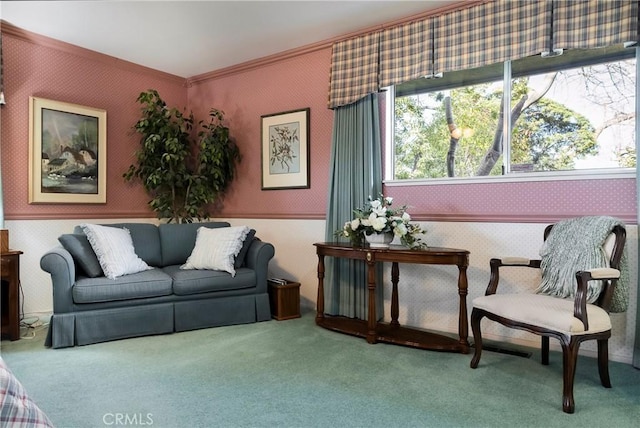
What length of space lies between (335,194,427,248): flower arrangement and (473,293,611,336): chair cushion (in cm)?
70

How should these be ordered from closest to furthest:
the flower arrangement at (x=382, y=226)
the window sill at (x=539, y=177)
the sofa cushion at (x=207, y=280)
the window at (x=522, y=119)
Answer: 1. the window sill at (x=539, y=177)
2. the window at (x=522, y=119)
3. the flower arrangement at (x=382, y=226)
4. the sofa cushion at (x=207, y=280)

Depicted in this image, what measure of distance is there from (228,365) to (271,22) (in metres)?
2.73

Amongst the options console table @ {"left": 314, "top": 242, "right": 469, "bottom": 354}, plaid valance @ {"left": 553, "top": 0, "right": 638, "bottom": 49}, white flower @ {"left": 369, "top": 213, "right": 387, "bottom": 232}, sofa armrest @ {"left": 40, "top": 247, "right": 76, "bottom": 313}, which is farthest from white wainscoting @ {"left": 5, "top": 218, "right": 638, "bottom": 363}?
plaid valance @ {"left": 553, "top": 0, "right": 638, "bottom": 49}

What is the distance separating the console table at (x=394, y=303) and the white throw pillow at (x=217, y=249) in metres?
0.75

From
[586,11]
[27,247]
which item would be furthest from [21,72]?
[586,11]

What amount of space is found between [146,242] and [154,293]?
673mm

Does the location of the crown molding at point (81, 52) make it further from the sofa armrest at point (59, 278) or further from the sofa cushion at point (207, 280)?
the sofa cushion at point (207, 280)

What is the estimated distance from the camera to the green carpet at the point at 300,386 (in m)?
1.82

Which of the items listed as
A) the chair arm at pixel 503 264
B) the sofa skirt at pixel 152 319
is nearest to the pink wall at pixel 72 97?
the sofa skirt at pixel 152 319

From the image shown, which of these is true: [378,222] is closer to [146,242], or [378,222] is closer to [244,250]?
[244,250]

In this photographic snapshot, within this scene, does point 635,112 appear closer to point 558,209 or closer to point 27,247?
point 558,209

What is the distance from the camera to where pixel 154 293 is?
3.03 meters

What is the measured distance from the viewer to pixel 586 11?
2.55 m

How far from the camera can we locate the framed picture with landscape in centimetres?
357
